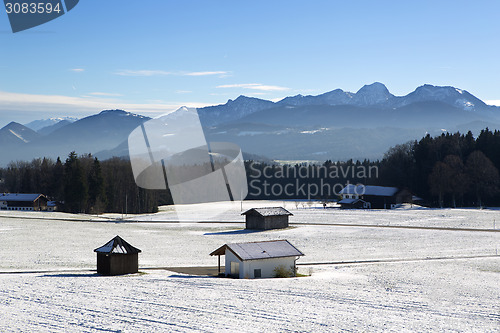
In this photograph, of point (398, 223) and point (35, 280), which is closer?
point (35, 280)

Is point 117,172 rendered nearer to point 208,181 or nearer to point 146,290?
point 208,181

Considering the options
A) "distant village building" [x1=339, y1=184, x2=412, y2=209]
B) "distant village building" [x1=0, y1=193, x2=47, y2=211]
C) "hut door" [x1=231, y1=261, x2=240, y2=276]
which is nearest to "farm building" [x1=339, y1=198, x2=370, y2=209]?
"distant village building" [x1=339, y1=184, x2=412, y2=209]

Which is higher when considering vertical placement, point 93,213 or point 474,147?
point 474,147

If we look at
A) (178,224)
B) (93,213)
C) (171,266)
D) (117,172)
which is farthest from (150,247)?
(117,172)

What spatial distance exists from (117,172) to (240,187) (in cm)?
5087

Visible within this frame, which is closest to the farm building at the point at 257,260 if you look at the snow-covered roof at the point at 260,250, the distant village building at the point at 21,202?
the snow-covered roof at the point at 260,250

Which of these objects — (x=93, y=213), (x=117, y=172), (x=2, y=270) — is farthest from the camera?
(x=117, y=172)

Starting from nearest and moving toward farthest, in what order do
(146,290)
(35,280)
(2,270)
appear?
(146,290) → (35,280) → (2,270)

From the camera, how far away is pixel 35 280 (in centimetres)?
3434

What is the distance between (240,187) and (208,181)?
1049cm

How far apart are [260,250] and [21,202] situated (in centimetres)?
8778

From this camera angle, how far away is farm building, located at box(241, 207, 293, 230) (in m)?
73.9

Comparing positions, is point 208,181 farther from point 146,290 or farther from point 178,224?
point 146,290

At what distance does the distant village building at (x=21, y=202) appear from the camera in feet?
368
